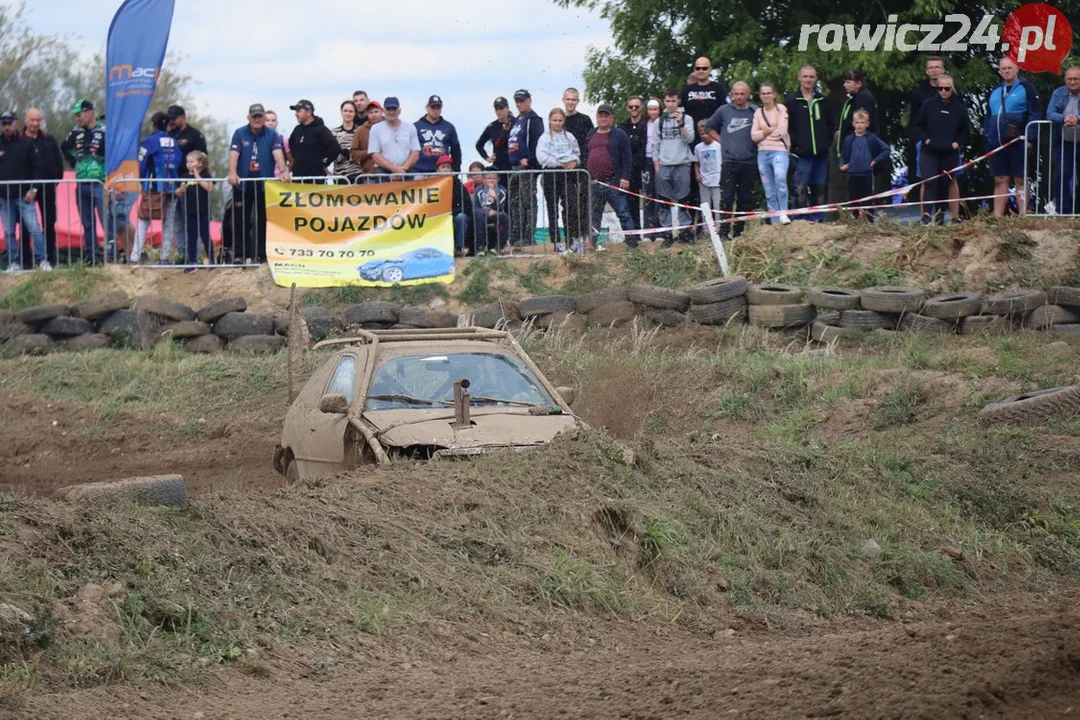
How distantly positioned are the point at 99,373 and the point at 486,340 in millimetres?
7570

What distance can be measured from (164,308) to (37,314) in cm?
162

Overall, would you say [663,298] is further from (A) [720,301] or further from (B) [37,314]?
(B) [37,314]

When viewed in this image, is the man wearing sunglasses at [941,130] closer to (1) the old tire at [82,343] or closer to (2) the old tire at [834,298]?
(2) the old tire at [834,298]

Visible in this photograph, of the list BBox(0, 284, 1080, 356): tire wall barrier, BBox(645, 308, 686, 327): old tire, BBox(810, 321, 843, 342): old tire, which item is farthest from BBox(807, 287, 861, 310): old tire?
BBox(645, 308, 686, 327): old tire

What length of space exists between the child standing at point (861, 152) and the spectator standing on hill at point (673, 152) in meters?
2.09

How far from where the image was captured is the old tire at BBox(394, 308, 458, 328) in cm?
1692

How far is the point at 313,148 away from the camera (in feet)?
58.4

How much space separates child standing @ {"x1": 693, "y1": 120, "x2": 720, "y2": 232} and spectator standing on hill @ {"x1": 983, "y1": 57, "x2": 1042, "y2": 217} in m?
3.49

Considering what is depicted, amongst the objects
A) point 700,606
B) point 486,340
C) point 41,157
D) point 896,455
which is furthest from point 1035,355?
point 41,157

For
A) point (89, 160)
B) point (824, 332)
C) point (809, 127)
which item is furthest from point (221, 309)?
point (809, 127)

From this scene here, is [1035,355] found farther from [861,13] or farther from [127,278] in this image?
[861,13]

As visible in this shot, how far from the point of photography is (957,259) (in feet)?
56.2

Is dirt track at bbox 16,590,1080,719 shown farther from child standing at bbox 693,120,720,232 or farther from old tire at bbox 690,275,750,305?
child standing at bbox 693,120,720,232

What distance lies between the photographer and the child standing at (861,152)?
1725cm
